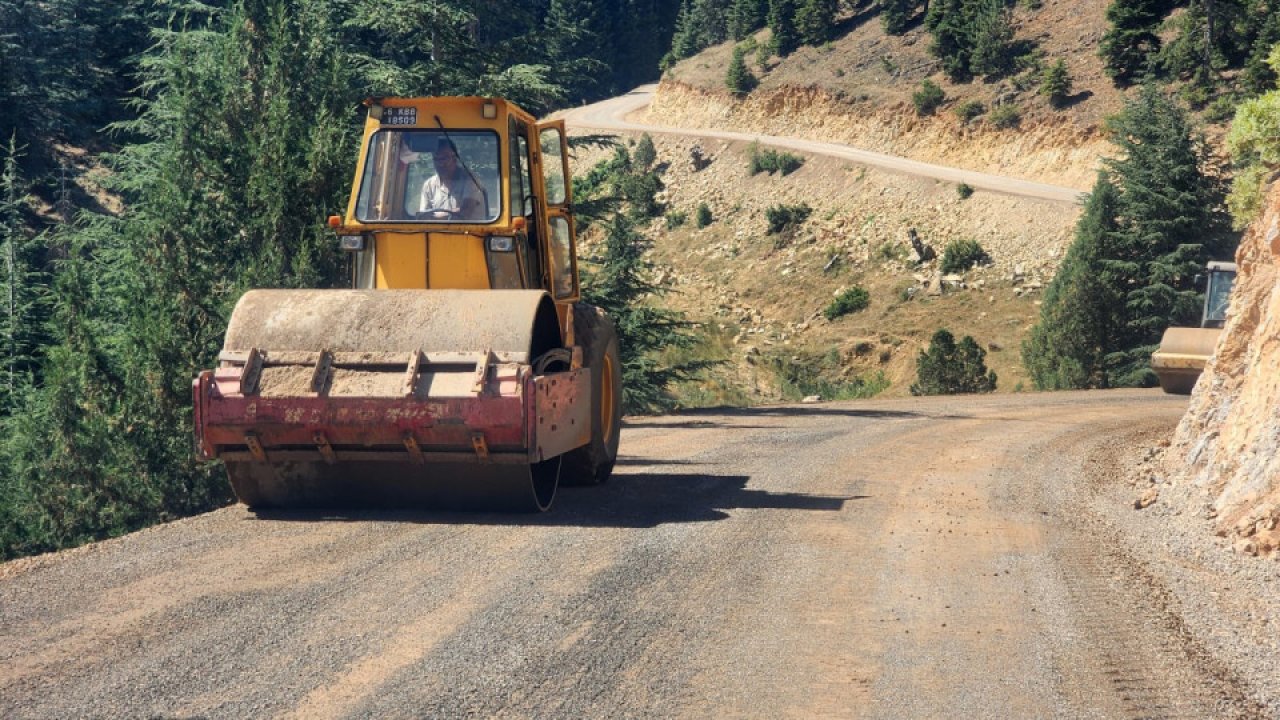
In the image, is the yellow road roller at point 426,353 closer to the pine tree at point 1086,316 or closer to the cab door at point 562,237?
the cab door at point 562,237

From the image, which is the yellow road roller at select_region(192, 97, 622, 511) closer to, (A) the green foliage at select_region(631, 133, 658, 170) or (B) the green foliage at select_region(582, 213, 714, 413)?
(B) the green foliage at select_region(582, 213, 714, 413)

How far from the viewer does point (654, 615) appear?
25.4 feet

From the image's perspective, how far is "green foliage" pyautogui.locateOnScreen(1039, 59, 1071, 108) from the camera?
2169 inches

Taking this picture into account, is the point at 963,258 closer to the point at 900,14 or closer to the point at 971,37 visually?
the point at 971,37

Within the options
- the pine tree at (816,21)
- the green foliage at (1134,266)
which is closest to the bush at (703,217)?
the pine tree at (816,21)

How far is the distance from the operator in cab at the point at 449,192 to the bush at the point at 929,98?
5387 centimetres

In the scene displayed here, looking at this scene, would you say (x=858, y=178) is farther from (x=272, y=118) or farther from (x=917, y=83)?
(x=272, y=118)

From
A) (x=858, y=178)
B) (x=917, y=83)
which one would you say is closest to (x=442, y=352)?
(x=858, y=178)

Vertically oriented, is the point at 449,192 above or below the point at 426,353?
above

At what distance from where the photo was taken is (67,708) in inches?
232

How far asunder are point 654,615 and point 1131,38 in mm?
52542

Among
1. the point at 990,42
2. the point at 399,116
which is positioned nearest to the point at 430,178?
the point at 399,116

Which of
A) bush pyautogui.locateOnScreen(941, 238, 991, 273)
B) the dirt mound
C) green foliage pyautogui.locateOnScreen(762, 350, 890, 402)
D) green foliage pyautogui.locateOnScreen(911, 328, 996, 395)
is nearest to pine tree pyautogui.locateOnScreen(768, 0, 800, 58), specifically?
bush pyautogui.locateOnScreen(941, 238, 991, 273)

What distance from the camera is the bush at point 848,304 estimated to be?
1922 inches
